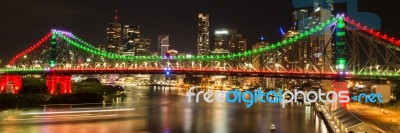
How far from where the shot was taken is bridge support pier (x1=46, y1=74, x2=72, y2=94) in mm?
47231

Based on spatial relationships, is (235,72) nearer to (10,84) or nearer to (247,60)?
(247,60)

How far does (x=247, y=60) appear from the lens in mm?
49625

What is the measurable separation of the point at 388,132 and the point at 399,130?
133 cm

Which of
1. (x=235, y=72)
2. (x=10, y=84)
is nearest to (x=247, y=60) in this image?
(x=235, y=72)

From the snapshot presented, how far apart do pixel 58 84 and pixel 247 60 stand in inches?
773

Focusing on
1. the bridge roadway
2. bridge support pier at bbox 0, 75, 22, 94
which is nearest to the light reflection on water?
the bridge roadway

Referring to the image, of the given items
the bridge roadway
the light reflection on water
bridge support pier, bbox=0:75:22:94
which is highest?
the bridge roadway

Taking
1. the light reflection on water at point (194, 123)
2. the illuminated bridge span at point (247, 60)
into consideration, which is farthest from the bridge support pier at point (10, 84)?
the light reflection on water at point (194, 123)

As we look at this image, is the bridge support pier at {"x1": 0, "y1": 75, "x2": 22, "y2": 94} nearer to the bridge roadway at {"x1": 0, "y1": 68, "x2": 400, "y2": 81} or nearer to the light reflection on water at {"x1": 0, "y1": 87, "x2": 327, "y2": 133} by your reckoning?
the bridge roadway at {"x1": 0, "y1": 68, "x2": 400, "y2": 81}

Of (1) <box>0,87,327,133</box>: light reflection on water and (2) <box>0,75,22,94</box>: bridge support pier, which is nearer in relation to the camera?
(1) <box>0,87,327,133</box>: light reflection on water

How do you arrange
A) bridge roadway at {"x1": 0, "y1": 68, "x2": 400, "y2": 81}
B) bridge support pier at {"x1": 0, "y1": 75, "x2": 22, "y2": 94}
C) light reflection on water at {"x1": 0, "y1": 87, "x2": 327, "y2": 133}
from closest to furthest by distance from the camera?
light reflection on water at {"x1": 0, "y1": 87, "x2": 327, "y2": 133}
bridge roadway at {"x1": 0, "y1": 68, "x2": 400, "y2": 81}
bridge support pier at {"x1": 0, "y1": 75, "x2": 22, "y2": 94}

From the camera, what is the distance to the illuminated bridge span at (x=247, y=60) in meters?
35.7

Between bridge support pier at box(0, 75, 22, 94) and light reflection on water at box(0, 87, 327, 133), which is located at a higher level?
Result: bridge support pier at box(0, 75, 22, 94)

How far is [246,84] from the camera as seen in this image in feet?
364
